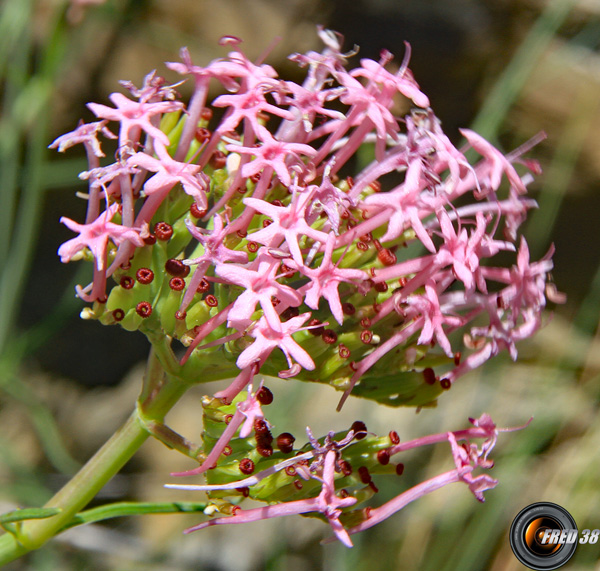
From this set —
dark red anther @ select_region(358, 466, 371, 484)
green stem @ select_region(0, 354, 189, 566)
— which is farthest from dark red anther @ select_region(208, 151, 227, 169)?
dark red anther @ select_region(358, 466, 371, 484)

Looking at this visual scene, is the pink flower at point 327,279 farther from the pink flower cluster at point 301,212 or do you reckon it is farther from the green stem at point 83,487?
the green stem at point 83,487

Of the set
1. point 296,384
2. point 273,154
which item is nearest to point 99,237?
point 273,154

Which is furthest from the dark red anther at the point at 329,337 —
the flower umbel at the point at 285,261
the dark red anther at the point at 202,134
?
the dark red anther at the point at 202,134

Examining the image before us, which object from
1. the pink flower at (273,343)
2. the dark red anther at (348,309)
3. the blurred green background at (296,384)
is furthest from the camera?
the blurred green background at (296,384)

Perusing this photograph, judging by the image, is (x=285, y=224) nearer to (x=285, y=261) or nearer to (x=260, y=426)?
(x=285, y=261)

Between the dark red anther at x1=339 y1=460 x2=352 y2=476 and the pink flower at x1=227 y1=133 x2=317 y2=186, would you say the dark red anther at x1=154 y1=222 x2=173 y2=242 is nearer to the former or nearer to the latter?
the pink flower at x1=227 y1=133 x2=317 y2=186

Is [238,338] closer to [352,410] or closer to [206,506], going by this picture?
[206,506]

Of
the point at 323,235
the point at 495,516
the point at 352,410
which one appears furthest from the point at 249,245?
the point at 352,410
